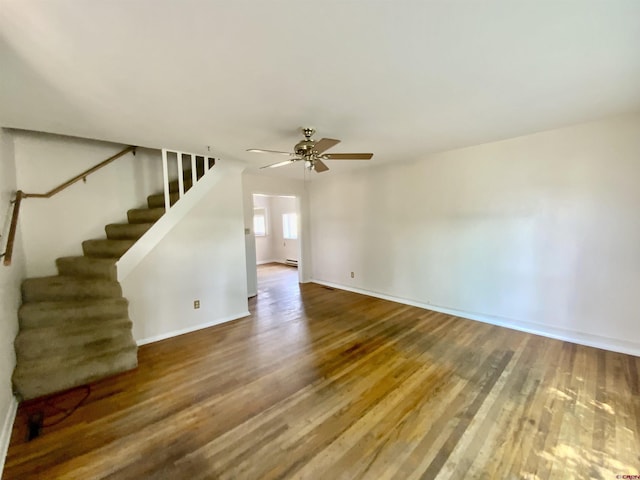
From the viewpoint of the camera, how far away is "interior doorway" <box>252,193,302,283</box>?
29.1 feet

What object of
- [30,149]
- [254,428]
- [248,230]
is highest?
[30,149]

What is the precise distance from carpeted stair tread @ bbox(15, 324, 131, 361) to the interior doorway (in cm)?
602

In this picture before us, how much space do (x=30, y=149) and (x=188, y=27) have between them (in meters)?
3.27

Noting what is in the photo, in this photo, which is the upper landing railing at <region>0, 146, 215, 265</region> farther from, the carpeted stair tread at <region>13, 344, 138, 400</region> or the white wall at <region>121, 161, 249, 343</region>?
the carpeted stair tread at <region>13, 344, 138, 400</region>

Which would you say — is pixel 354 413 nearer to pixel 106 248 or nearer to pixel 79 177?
pixel 106 248

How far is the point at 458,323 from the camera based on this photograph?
3.74 metres

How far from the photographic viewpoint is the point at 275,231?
30.6 feet

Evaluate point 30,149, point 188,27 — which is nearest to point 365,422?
point 188,27

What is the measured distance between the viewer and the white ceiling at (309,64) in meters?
1.28

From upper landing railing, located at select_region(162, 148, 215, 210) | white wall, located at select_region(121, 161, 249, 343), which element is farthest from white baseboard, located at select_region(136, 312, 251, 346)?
upper landing railing, located at select_region(162, 148, 215, 210)

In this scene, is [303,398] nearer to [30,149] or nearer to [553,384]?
[553,384]

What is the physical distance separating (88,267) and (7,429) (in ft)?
5.56

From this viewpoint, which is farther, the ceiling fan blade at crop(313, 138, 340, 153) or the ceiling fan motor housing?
the ceiling fan motor housing

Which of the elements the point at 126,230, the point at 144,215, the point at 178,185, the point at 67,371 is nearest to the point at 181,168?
the point at 178,185
